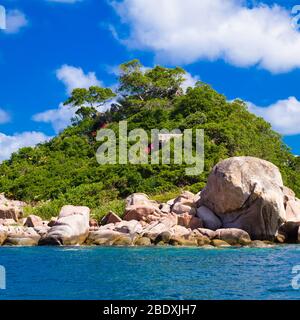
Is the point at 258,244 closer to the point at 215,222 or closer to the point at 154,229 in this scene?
the point at 215,222

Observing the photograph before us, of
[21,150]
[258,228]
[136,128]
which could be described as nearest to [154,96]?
[136,128]

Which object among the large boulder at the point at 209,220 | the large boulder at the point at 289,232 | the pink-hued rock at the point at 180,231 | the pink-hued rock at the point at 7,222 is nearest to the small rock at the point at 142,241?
the pink-hued rock at the point at 180,231

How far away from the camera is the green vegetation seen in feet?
138

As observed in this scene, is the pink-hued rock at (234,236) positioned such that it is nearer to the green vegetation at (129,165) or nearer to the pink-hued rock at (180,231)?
the pink-hued rock at (180,231)

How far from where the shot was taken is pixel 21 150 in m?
57.4

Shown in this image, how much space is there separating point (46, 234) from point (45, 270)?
9.26 metres

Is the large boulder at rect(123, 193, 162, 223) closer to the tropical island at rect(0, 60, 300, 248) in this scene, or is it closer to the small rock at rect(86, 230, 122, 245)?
the tropical island at rect(0, 60, 300, 248)

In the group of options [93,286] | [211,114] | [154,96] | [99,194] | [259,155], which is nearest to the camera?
[93,286]

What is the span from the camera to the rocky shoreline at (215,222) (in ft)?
90.9

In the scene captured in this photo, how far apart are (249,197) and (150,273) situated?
1180 cm

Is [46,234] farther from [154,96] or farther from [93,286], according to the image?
[154,96]

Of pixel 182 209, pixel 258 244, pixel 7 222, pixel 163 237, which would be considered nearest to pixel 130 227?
pixel 163 237

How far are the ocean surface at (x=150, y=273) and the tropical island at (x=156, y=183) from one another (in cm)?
269

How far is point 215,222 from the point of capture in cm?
2959
